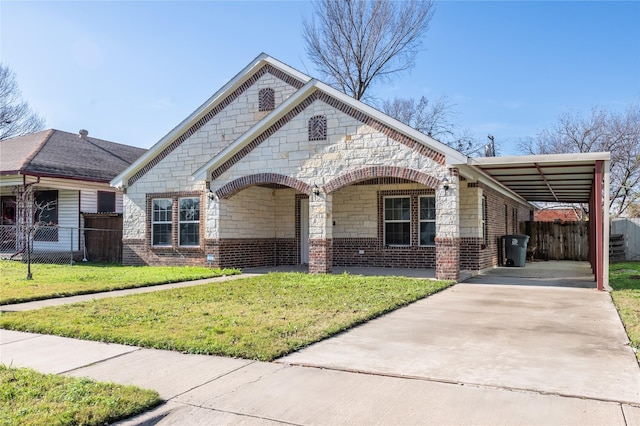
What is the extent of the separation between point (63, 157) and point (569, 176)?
19212 millimetres

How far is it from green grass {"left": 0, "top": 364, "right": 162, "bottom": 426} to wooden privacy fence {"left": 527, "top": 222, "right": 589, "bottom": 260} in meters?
22.3

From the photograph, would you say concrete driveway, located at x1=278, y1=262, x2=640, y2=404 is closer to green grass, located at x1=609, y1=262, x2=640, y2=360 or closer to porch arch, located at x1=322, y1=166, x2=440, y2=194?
green grass, located at x1=609, y1=262, x2=640, y2=360

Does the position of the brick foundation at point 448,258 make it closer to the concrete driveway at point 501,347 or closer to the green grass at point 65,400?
the concrete driveway at point 501,347

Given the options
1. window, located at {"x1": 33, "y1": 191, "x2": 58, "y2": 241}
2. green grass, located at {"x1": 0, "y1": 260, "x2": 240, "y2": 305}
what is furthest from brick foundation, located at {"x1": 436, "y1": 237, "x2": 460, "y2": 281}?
window, located at {"x1": 33, "y1": 191, "x2": 58, "y2": 241}

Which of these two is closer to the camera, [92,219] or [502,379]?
[502,379]

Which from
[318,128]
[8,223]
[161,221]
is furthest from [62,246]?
[318,128]

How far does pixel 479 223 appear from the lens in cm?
1535

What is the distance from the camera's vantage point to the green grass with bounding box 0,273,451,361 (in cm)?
633

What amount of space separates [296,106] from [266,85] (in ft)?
11.7

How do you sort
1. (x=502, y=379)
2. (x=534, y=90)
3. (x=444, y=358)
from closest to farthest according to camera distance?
(x=502, y=379) < (x=444, y=358) < (x=534, y=90)

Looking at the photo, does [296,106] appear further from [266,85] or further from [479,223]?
[479,223]

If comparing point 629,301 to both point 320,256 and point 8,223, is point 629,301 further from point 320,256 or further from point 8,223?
point 8,223

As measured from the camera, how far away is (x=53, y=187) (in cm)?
2080

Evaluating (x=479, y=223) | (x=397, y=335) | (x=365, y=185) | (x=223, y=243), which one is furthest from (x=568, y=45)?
(x=397, y=335)
